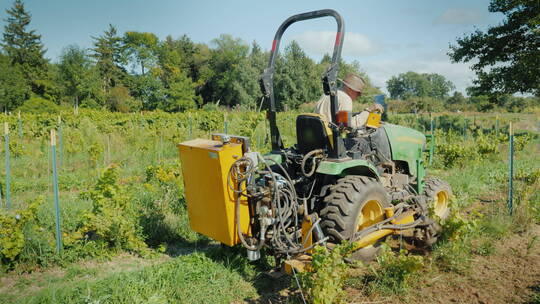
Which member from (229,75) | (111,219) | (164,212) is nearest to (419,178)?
(164,212)

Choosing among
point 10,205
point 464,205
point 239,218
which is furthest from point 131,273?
point 464,205

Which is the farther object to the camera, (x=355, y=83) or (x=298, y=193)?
(x=355, y=83)

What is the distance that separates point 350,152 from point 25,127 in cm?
1711

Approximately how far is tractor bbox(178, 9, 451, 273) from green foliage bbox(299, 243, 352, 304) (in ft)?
0.96

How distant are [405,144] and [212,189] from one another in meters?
2.91

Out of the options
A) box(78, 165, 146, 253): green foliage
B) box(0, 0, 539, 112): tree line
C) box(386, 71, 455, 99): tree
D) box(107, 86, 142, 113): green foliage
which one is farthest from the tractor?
box(386, 71, 455, 99): tree

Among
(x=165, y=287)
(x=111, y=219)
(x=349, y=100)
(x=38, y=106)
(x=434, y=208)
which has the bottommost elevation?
(x=165, y=287)

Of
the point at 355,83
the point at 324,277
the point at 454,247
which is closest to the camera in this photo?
the point at 324,277

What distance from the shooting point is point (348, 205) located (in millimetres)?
3721

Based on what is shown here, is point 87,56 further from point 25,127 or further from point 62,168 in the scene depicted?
point 62,168

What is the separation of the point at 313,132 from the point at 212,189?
3.88 feet

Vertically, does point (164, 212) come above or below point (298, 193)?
below

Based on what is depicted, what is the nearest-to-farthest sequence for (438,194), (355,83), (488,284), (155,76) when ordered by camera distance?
(488,284) → (355,83) → (438,194) → (155,76)

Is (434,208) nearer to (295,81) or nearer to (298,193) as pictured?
(298,193)
